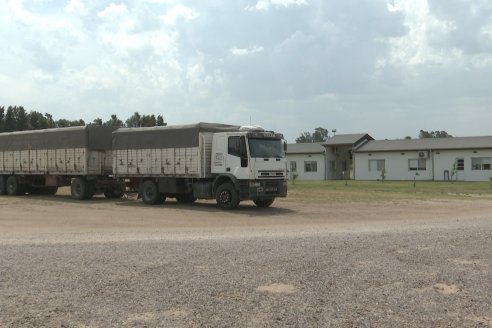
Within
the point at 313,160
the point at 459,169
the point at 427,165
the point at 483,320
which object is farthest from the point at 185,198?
the point at 313,160

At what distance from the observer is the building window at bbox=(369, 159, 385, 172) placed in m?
53.2

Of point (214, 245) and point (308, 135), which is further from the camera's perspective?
point (308, 135)

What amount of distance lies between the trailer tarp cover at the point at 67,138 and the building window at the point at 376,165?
33200 millimetres

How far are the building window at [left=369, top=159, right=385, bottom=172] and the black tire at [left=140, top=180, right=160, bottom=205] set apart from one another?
3434 cm

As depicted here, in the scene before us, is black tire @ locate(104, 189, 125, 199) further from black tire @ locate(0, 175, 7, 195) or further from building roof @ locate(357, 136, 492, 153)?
building roof @ locate(357, 136, 492, 153)

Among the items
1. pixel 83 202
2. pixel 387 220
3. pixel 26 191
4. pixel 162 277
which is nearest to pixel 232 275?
pixel 162 277

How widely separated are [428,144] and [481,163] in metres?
5.40

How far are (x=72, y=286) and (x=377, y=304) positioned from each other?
386cm

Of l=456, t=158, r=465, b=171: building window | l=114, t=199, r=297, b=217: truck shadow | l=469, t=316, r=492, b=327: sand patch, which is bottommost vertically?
l=469, t=316, r=492, b=327: sand patch

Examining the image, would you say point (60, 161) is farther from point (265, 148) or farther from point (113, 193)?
point (265, 148)

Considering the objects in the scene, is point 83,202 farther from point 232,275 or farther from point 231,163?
point 232,275

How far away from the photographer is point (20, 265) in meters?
8.48

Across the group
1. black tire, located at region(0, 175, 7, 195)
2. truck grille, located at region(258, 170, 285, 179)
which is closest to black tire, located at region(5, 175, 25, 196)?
black tire, located at region(0, 175, 7, 195)

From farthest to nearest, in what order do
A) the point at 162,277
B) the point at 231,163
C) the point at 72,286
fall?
1. the point at 231,163
2. the point at 162,277
3. the point at 72,286
